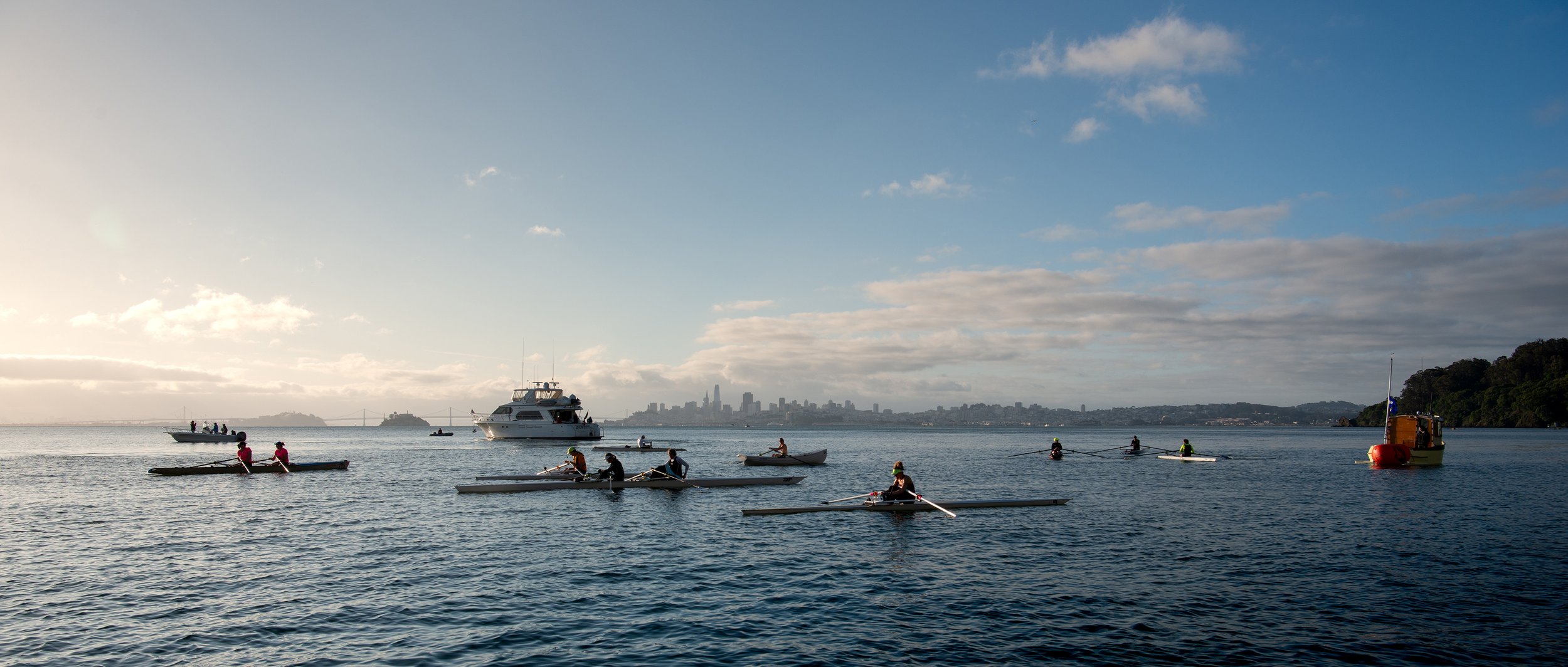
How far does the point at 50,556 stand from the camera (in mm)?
23047

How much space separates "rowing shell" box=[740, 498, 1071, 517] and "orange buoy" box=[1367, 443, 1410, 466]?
40.8m

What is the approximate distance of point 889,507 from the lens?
31.7 meters

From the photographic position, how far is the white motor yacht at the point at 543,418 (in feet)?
372

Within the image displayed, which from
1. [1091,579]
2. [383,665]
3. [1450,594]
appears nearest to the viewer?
[383,665]

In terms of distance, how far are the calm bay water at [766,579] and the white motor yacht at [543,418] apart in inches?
2853

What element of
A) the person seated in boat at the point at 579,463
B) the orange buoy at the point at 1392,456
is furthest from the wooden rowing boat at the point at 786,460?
the orange buoy at the point at 1392,456

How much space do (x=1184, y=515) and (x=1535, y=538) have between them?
10.3m

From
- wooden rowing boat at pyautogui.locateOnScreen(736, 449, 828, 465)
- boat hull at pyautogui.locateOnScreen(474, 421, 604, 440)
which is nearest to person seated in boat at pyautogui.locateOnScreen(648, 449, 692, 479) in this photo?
wooden rowing boat at pyautogui.locateOnScreen(736, 449, 828, 465)

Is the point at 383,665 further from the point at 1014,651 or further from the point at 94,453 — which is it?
the point at 94,453

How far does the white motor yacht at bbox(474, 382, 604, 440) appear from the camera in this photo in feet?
372

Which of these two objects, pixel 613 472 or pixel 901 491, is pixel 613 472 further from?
pixel 901 491

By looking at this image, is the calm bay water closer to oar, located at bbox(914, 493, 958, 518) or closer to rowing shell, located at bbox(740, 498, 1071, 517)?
oar, located at bbox(914, 493, 958, 518)

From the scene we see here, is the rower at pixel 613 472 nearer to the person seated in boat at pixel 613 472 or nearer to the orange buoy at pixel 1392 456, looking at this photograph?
the person seated in boat at pixel 613 472

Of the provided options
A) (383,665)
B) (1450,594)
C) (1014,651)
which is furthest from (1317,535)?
(383,665)
